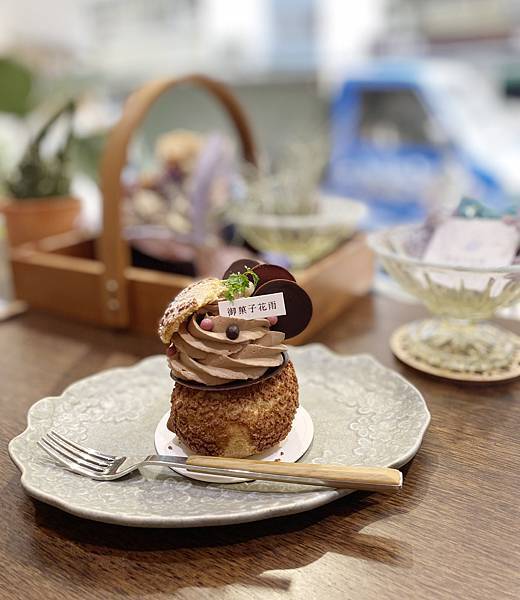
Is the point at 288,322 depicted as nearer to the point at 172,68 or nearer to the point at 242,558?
the point at 242,558

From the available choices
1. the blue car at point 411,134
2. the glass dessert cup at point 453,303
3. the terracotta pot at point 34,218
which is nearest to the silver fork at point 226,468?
the glass dessert cup at point 453,303

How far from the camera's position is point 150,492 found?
1.94 ft

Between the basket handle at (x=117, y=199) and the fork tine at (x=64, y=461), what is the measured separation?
0.44 m

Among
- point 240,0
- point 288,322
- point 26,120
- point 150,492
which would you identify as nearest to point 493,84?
point 240,0

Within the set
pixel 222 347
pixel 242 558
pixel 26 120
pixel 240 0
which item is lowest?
pixel 242 558

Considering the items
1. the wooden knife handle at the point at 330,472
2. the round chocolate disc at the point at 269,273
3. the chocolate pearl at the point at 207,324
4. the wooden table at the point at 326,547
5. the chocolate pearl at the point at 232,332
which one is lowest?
the wooden table at the point at 326,547

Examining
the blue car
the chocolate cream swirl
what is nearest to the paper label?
the chocolate cream swirl

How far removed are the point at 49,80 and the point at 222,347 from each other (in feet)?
4.75

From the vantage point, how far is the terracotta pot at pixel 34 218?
132cm

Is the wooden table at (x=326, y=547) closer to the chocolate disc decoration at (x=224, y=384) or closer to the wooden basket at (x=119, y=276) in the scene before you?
the chocolate disc decoration at (x=224, y=384)

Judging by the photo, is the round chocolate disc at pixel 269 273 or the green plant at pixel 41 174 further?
the green plant at pixel 41 174

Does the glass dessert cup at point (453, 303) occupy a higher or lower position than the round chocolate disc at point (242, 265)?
lower

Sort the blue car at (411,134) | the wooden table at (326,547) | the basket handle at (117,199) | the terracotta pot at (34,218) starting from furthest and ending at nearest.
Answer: the blue car at (411,134), the terracotta pot at (34,218), the basket handle at (117,199), the wooden table at (326,547)

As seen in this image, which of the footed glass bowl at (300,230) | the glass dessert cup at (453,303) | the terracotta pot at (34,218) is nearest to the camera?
the glass dessert cup at (453,303)
